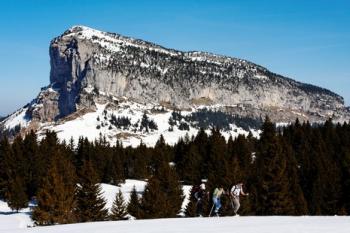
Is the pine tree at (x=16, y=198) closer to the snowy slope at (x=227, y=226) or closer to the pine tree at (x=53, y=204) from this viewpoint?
the pine tree at (x=53, y=204)

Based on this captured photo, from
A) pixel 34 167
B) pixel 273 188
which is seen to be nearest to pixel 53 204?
pixel 273 188

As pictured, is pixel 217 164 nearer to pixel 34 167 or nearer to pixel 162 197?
pixel 162 197

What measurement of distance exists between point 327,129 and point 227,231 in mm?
94989

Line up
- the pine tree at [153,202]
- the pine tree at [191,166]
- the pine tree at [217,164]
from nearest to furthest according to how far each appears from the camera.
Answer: the pine tree at [153,202] < the pine tree at [217,164] < the pine tree at [191,166]

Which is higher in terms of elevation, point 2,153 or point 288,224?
point 2,153

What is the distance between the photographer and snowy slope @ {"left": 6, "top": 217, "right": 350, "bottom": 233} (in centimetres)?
2394

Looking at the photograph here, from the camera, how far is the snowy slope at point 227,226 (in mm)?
23938

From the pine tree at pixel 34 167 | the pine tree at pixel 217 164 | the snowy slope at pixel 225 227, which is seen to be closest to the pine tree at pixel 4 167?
the pine tree at pixel 34 167

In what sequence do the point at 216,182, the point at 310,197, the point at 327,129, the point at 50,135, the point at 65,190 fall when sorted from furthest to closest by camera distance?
the point at 327,129 < the point at 50,135 < the point at 310,197 < the point at 216,182 < the point at 65,190

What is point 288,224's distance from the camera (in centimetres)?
2589

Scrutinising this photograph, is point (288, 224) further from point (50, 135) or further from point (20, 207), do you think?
point (50, 135)

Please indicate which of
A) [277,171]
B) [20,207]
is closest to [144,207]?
[277,171]

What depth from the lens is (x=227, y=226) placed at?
26.2 meters

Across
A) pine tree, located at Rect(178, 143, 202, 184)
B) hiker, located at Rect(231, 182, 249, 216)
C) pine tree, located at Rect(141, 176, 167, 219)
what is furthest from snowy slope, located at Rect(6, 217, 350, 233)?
pine tree, located at Rect(178, 143, 202, 184)
